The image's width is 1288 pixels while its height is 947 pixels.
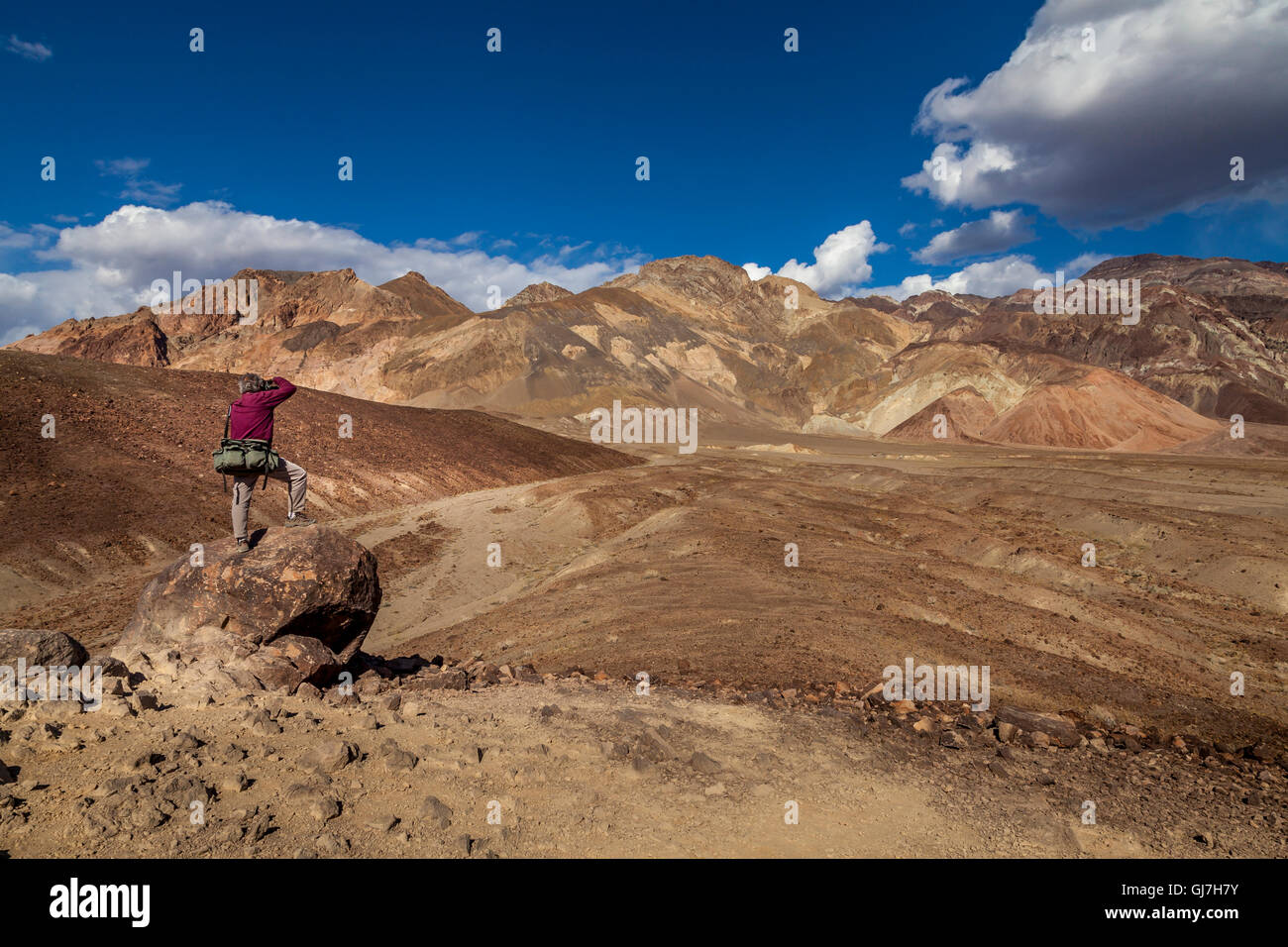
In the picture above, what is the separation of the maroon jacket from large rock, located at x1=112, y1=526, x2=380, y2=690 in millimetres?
1203

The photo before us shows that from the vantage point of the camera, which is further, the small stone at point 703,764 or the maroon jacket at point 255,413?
the maroon jacket at point 255,413

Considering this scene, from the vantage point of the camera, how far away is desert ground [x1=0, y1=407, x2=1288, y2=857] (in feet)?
15.8

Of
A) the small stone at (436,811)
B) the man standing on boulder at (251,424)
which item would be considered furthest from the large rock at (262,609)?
the small stone at (436,811)

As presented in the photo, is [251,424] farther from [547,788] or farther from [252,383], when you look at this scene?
[547,788]

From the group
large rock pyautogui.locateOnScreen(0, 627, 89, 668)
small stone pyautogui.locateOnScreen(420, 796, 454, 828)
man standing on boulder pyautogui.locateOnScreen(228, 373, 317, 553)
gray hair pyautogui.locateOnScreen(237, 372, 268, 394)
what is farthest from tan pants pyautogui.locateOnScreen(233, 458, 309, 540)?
small stone pyautogui.locateOnScreen(420, 796, 454, 828)

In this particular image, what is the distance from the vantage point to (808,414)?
95.5 metres

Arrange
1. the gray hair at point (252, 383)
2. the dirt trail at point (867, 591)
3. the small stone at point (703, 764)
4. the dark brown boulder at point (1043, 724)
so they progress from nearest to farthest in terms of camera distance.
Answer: the small stone at point (703, 764), the gray hair at point (252, 383), the dark brown boulder at point (1043, 724), the dirt trail at point (867, 591)

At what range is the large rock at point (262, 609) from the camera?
7.00 m

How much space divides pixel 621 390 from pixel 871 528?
61.2 metres

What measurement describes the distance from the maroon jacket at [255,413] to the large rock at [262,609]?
120 cm

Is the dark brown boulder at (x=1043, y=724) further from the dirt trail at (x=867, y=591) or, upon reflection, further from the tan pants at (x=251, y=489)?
the tan pants at (x=251, y=489)

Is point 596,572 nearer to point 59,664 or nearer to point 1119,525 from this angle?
point 59,664
